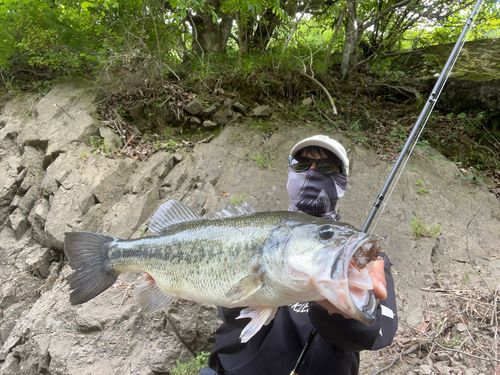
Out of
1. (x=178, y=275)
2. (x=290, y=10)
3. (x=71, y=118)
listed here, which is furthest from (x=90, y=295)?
(x=290, y=10)

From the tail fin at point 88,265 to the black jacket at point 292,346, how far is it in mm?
887

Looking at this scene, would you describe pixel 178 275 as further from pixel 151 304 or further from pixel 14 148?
pixel 14 148

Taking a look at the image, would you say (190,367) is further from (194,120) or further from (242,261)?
(194,120)

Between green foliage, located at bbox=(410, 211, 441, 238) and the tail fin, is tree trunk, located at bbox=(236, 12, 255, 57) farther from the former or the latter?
the tail fin

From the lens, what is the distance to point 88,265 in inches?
80.7

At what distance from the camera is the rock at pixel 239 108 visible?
594 cm

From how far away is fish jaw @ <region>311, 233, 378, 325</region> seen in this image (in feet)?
3.67

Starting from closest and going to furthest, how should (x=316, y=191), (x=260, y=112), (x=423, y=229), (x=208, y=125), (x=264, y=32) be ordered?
(x=316, y=191), (x=423, y=229), (x=208, y=125), (x=260, y=112), (x=264, y=32)

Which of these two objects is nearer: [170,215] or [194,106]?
[170,215]

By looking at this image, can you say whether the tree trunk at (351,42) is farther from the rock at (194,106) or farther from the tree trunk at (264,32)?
the rock at (194,106)

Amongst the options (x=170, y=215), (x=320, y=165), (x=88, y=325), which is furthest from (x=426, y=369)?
(x=88, y=325)

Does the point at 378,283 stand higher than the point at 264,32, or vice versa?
the point at 264,32

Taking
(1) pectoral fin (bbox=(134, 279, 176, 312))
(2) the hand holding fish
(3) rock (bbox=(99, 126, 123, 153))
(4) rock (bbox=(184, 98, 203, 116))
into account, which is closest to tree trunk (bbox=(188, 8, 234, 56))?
(4) rock (bbox=(184, 98, 203, 116))

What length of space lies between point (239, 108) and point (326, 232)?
504 centimetres
